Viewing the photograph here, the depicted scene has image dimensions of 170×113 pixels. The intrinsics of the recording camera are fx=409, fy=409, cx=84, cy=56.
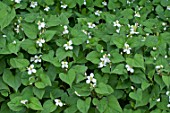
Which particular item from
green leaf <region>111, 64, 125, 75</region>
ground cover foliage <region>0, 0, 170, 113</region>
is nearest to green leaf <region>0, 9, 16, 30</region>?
ground cover foliage <region>0, 0, 170, 113</region>

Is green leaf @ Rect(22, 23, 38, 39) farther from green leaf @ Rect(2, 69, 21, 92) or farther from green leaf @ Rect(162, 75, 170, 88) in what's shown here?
green leaf @ Rect(162, 75, 170, 88)

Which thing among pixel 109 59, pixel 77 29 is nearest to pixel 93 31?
pixel 77 29

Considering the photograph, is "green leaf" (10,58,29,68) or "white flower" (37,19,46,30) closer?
"green leaf" (10,58,29,68)

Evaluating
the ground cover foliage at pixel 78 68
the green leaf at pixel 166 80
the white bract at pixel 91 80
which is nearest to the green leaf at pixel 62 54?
the ground cover foliage at pixel 78 68

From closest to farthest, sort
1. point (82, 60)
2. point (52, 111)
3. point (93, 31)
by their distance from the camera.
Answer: point (52, 111) < point (82, 60) < point (93, 31)

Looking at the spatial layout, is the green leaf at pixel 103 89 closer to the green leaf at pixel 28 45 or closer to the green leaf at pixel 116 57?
the green leaf at pixel 116 57

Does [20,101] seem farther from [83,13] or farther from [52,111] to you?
[83,13]

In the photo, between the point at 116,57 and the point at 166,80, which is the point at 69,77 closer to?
the point at 116,57
